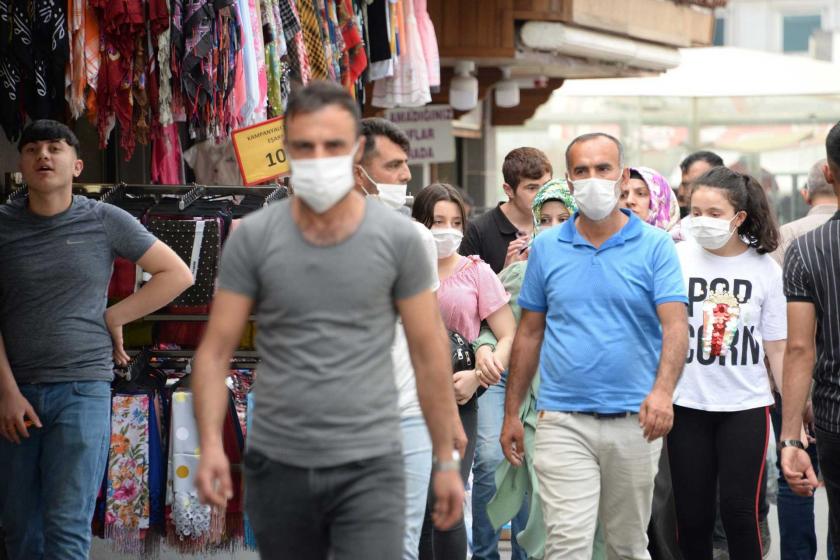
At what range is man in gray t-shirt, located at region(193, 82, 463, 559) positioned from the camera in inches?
168

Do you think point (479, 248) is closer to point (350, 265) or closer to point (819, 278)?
point (819, 278)

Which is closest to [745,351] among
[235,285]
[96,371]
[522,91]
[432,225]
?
[432,225]

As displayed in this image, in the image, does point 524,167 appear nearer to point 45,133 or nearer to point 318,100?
point 45,133

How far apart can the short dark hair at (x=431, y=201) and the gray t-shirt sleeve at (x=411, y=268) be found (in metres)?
Result: 2.87

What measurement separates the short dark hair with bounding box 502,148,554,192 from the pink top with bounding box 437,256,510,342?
160 cm

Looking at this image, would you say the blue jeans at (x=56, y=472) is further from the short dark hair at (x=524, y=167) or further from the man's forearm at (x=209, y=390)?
the short dark hair at (x=524, y=167)

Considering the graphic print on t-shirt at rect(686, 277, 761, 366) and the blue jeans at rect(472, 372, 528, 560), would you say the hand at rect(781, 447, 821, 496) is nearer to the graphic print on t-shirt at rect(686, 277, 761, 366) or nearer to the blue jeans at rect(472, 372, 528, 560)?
the graphic print on t-shirt at rect(686, 277, 761, 366)

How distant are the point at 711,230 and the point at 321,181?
3099mm

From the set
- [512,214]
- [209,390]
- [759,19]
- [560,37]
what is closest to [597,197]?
[209,390]

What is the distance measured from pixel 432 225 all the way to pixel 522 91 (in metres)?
13.0

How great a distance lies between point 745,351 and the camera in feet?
22.7

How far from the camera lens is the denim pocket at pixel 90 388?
625 cm

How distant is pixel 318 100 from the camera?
4336 mm

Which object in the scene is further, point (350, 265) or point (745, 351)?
point (745, 351)
